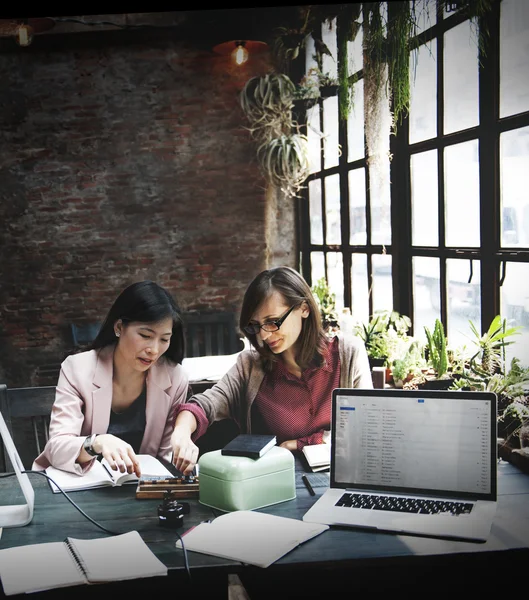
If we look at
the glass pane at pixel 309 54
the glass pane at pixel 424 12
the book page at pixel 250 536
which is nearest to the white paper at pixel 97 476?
the book page at pixel 250 536

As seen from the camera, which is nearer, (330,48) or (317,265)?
(330,48)

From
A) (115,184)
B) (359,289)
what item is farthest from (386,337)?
(115,184)

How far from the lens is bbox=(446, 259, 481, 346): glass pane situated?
104 inches

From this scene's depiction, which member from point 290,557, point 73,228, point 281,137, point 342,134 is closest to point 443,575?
point 290,557

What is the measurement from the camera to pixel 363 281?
3740 millimetres

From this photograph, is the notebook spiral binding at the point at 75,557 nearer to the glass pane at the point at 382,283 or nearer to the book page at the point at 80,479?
the book page at the point at 80,479

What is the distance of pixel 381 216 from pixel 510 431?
143cm

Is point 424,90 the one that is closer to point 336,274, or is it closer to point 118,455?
point 336,274

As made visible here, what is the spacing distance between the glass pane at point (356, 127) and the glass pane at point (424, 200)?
0.65m

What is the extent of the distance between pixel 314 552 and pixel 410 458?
0.48 metres

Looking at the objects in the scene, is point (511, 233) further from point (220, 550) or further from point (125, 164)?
point (125, 164)

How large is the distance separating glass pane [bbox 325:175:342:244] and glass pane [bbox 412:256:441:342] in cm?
108

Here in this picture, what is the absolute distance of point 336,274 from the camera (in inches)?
166

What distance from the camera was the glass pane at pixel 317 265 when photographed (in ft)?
15.0
